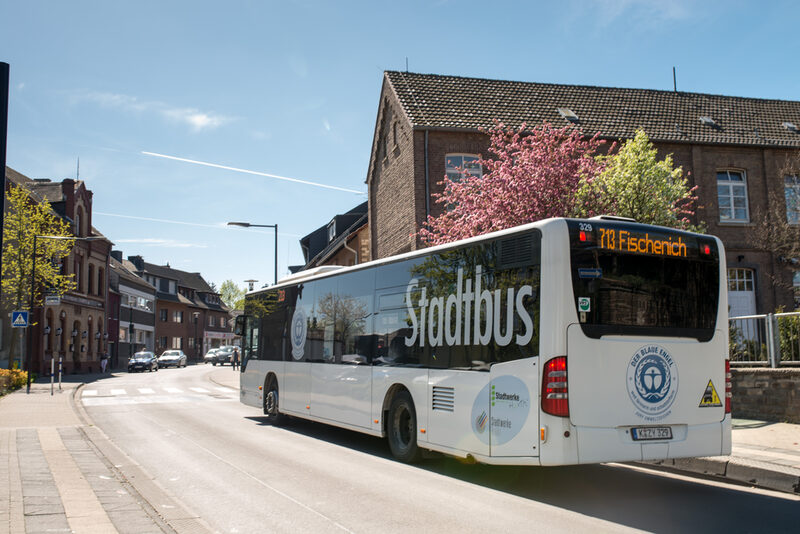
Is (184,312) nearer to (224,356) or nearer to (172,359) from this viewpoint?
(224,356)

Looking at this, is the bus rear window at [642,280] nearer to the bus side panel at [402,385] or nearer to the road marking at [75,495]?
the bus side panel at [402,385]

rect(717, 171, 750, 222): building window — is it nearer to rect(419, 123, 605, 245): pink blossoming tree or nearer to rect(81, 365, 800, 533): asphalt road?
rect(419, 123, 605, 245): pink blossoming tree

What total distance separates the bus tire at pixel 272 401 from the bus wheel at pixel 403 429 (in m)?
5.39

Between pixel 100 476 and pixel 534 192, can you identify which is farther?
pixel 534 192

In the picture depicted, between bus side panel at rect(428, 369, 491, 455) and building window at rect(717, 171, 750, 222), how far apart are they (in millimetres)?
21955

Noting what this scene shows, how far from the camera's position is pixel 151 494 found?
7754 millimetres

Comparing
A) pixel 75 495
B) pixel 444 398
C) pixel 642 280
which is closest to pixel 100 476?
pixel 75 495

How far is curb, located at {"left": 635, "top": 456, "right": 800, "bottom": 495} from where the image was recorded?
8141mm

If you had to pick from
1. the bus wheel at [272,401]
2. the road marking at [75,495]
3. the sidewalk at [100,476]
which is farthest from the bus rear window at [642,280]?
the bus wheel at [272,401]

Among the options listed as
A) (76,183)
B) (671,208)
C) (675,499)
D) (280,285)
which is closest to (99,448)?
(280,285)

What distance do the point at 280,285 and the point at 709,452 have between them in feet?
32.9

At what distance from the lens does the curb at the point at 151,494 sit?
20.6ft

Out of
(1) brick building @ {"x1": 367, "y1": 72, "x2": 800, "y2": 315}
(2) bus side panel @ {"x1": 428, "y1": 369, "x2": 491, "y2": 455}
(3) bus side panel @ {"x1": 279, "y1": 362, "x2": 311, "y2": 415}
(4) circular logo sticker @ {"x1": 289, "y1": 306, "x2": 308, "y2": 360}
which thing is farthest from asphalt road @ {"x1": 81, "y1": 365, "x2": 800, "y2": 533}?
(1) brick building @ {"x1": 367, "y1": 72, "x2": 800, "y2": 315}

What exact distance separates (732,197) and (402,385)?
874 inches
